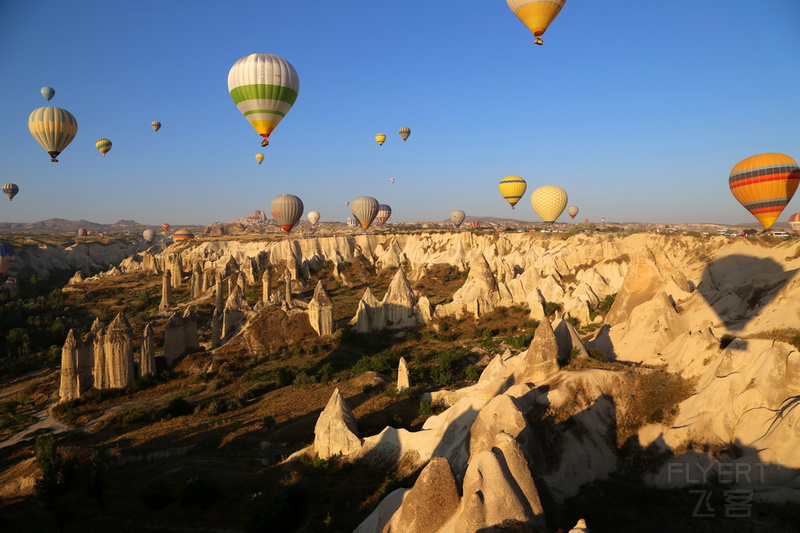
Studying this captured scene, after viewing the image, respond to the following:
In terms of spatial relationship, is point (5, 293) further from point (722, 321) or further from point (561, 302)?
point (722, 321)

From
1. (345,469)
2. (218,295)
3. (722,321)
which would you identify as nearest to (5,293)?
(218,295)

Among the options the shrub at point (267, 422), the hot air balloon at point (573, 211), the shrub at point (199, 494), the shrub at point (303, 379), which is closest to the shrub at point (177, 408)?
the shrub at point (267, 422)

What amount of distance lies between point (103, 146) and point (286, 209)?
34.4 metres

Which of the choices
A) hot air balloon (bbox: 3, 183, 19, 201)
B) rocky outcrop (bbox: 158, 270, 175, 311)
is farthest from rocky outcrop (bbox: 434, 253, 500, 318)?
hot air balloon (bbox: 3, 183, 19, 201)

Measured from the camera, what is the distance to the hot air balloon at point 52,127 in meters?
47.6

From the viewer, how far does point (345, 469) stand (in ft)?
58.3

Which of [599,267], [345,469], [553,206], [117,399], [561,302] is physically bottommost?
[117,399]

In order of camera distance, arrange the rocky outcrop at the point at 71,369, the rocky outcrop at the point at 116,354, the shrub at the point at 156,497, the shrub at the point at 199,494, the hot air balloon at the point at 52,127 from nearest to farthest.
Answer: the shrub at the point at 199,494 < the shrub at the point at 156,497 < the rocky outcrop at the point at 71,369 < the rocky outcrop at the point at 116,354 < the hot air balloon at the point at 52,127

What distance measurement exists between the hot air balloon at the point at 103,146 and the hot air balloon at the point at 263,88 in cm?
5203

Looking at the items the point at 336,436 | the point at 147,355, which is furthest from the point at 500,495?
the point at 147,355

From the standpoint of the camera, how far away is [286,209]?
69.9m

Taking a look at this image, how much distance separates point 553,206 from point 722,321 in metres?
48.9

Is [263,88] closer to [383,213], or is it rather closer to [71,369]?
[71,369]

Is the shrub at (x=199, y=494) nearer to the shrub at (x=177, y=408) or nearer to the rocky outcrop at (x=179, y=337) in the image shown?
the shrub at (x=177, y=408)
